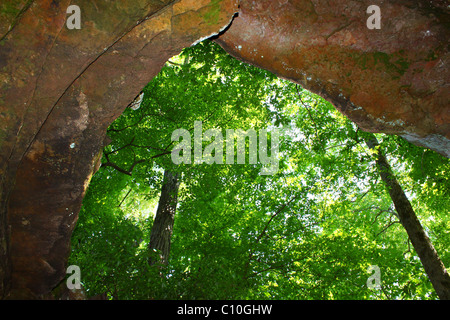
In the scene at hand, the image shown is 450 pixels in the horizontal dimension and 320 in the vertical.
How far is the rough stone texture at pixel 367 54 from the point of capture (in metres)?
4.13

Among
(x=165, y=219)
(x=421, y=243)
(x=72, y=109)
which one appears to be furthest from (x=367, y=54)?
(x=165, y=219)

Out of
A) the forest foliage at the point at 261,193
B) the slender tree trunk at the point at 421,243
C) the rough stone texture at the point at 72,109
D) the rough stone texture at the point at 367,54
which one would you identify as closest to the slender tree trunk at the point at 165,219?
the forest foliage at the point at 261,193

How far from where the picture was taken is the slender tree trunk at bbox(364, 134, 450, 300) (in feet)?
24.4

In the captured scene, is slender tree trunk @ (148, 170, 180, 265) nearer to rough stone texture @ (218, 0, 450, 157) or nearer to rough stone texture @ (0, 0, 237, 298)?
rough stone texture @ (0, 0, 237, 298)

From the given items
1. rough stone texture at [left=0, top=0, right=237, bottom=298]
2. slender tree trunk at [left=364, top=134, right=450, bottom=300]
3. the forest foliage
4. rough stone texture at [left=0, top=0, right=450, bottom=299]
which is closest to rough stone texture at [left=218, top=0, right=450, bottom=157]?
rough stone texture at [left=0, top=0, right=450, bottom=299]

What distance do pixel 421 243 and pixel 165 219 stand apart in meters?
7.39

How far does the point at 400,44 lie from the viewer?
4234mm

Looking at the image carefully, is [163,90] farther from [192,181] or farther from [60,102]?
[60,102]

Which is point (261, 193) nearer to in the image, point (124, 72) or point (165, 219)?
point (165, 219)

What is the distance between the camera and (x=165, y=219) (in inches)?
359

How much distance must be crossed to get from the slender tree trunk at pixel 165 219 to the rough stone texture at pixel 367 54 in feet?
20.0

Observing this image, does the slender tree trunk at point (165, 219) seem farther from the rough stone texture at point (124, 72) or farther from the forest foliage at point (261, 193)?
the rough stone texture at point (124, 72)

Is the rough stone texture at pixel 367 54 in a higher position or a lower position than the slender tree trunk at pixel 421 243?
higher
